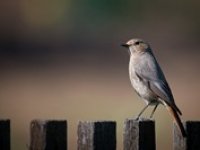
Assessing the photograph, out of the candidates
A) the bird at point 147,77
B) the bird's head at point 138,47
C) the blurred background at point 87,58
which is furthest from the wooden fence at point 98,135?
the blurred background at point 87,58

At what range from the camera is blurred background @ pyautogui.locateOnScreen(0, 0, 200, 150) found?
14766mm

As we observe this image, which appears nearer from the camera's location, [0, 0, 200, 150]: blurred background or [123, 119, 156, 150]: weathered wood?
[123, 119, 156, 150]: weathered wood

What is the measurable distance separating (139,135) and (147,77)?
284 centimetres

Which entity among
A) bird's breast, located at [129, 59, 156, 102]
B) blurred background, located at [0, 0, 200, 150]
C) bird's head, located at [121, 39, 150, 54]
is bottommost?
bird's breast, located at [129, 59, 156, 102]

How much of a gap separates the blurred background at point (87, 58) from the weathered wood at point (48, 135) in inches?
228

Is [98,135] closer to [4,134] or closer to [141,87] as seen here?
[4,134]

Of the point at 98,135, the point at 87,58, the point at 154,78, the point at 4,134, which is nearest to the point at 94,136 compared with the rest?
the point at 98,135

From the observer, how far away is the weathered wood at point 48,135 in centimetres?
591

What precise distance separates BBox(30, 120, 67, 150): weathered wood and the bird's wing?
2177 millimetres

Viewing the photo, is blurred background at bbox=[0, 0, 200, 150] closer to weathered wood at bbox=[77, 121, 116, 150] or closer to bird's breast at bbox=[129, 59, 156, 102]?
bird's breast at bbox=[129, 59, 156, 102]

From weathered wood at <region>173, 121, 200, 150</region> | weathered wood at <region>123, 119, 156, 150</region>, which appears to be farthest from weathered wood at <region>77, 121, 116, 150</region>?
weathered wood at <region>173, 121, 200, 150</region>

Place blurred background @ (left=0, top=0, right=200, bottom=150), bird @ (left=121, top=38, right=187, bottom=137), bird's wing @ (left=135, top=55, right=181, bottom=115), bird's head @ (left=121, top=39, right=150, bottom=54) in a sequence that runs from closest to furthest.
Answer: bird's wing @ (left=135, top=55, right=181, bottom=115) → bird @ (left=121, top=38, right=187, bottom=137) → bird's head @ (left=121, top=39, right=150, bottom=54) → blurred background @ (left=0, top=0, right=200, bottom=150)

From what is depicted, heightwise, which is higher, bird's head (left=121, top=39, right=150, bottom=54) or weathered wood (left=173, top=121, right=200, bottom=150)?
bird's head (left=121, top=39, right=150, bottom=54)

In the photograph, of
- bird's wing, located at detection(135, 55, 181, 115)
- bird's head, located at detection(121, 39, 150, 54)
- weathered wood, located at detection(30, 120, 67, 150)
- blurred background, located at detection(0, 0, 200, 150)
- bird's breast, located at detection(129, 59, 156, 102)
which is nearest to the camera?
weathered wood, located at detection(30, 120, 67, 150)
